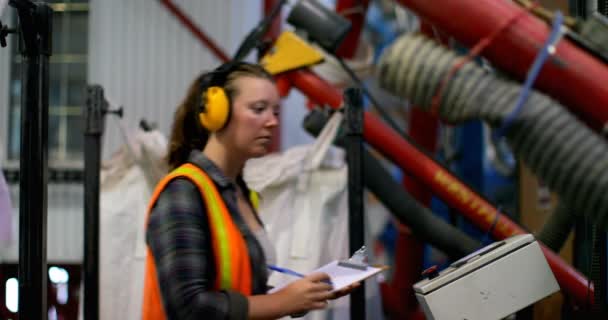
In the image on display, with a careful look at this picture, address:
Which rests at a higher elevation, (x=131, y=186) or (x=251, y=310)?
(x=251, y=310)

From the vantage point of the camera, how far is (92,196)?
6.88 ft

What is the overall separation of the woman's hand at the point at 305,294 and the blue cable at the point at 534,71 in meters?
0.63

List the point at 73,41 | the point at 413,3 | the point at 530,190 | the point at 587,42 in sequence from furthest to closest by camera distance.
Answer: the point at 73,41 < the point at 530,190 < the point at 413,3 < the point at 587,42

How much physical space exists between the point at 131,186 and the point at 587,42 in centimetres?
167

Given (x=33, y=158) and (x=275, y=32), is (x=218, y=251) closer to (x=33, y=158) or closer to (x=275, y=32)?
(x=33, y=158)

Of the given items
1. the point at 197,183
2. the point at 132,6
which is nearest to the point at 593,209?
the point at 197,183

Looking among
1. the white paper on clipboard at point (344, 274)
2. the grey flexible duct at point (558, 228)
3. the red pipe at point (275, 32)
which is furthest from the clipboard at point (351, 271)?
the red pipe at point (275, 32)

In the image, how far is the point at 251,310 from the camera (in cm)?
116

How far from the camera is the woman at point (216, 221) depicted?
114 centimetres

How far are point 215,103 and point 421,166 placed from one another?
1.43 meters

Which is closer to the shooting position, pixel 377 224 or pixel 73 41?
pixel 73 41

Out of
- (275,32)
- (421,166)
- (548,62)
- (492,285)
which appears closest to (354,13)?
(275,32)

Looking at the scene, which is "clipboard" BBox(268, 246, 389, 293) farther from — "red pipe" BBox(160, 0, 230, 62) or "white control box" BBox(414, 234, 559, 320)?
"red pipe" BBox(160, 0, 230, 62)

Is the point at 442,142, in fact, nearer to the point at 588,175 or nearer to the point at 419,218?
the point at 419,218
